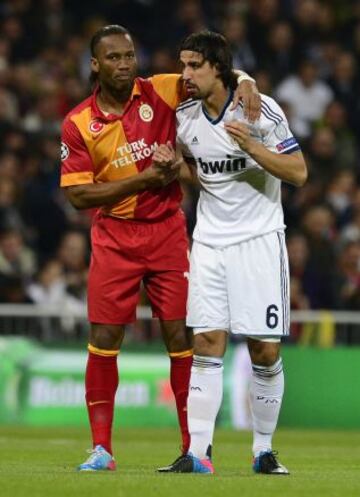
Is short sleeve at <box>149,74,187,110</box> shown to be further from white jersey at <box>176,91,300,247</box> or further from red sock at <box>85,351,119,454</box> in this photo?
red sock at <box>85,351,119,454</box>

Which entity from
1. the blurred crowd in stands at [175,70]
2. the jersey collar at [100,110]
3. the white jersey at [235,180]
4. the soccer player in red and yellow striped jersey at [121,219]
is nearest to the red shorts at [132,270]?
the soccer player in red and yellow striped jersey at [121,219]

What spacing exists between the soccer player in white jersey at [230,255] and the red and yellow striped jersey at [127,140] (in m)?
0.33

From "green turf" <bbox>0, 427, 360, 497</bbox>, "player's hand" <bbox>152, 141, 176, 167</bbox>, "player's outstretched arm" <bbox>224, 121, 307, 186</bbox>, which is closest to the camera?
"green turf" <bbox>0, 427, 360, 497</bbox>

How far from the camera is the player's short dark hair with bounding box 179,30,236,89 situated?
895 cm

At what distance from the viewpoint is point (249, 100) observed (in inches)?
349

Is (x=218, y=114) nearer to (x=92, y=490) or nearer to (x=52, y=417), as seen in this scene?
(x=92, y=490)

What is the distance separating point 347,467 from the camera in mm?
10133

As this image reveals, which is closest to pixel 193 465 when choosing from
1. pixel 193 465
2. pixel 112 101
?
pixel 193 465

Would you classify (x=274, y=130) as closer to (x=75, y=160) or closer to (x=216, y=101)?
(x=216, y=101)

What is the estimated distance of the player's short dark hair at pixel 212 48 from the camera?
8.95 m

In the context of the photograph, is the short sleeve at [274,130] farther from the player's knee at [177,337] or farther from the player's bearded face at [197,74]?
the player's knee at [177,337]

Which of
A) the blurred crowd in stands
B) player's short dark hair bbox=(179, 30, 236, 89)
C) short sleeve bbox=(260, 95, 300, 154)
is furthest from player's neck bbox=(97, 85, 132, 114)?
the blurred crowd in stands

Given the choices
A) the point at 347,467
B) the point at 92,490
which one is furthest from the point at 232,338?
the point at 92,490

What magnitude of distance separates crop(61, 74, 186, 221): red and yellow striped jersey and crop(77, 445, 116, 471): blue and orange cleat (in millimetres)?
1372
